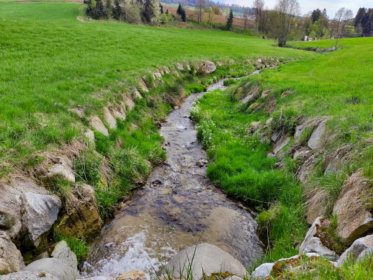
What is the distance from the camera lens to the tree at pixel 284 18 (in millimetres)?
87006

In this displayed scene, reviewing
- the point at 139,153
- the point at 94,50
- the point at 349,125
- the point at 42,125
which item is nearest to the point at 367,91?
the point at 349,125

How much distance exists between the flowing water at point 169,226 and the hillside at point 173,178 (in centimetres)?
5

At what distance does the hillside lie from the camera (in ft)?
23.8

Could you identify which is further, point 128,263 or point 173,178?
point 173,178

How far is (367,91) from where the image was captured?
51.7 feet

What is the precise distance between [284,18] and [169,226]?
98.9 meters

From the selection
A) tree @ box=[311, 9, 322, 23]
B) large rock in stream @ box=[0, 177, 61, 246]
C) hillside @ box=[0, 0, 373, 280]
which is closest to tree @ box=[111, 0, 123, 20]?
hillside @ box=[0, 0, 373, 280]

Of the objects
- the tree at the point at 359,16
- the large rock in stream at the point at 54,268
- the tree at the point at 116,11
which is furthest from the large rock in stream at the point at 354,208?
the tree at the point at 359,16

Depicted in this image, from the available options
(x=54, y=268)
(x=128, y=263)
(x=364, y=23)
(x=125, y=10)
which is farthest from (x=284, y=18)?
(x=54, y=268)

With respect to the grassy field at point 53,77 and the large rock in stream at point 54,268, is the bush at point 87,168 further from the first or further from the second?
the large rock in stream at point 54,268

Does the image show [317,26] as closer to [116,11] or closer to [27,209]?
[116,11]

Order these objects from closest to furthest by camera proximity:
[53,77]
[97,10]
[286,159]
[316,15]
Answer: [286,159]
[53,77]
[97,10]
[316,15]

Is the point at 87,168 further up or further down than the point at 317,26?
further down

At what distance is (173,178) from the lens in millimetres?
13164
